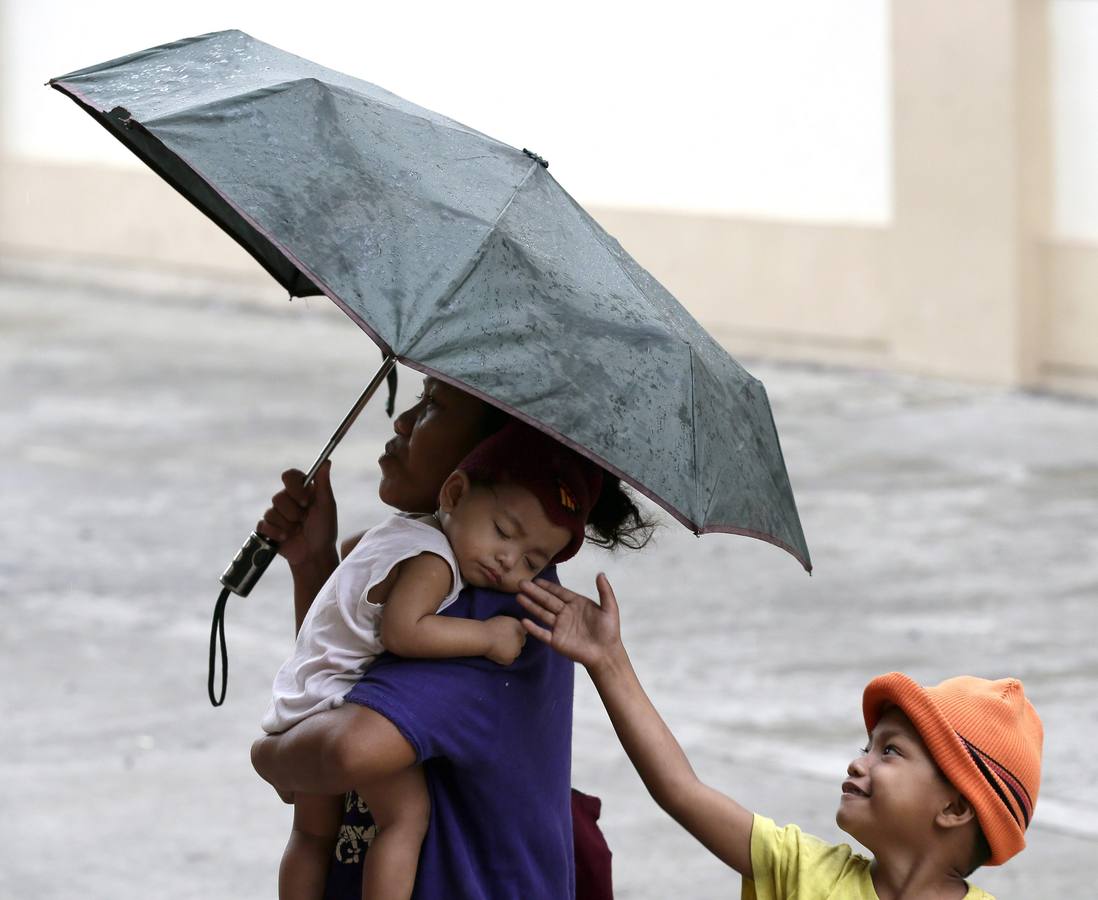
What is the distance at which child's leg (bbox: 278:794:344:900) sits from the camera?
8.43ft

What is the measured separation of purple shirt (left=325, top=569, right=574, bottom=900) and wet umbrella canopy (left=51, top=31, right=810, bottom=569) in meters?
0.33

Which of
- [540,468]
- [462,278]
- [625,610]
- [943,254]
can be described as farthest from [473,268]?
[943,254]

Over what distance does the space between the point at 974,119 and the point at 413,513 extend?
348 inches

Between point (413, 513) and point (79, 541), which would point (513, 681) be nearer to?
point (413, 513)

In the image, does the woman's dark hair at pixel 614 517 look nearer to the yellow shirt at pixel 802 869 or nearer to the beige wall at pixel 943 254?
the yellow shirt at pixel 802 869

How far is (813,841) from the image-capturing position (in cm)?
257

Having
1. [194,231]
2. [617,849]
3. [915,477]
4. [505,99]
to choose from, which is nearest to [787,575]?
[915,477]

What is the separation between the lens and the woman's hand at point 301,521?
9.43ft

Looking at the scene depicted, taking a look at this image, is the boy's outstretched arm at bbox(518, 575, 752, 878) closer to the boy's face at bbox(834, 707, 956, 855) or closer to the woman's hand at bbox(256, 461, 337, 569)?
the boy's face at bbox(834, 707, 956, 855)

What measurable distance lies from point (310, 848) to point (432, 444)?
54 cm

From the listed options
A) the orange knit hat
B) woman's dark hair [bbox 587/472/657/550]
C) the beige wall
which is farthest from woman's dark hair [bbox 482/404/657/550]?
the beige wall

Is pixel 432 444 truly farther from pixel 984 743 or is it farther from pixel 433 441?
pixel 984 743

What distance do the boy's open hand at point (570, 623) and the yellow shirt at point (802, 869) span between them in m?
0.30

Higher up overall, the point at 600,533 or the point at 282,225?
the point at 282,225
